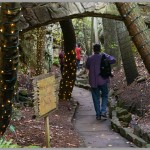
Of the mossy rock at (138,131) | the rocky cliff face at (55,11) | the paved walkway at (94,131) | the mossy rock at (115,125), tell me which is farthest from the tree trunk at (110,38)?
the mossy rock at (138,131)

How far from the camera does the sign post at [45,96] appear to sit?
6.18 meters

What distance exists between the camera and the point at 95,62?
984cm

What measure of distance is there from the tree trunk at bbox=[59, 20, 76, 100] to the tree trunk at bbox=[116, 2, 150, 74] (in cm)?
733

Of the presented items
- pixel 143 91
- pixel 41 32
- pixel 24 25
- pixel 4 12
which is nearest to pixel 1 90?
pixel 4 12

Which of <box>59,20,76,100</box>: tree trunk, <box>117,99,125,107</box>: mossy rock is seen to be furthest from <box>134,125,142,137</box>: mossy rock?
<box>59,20,76,100</box>: tree trunk

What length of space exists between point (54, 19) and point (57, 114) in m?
2.75

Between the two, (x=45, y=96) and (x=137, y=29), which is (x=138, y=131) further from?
Result: (x=137, y=29)

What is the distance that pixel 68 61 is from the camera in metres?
12.5

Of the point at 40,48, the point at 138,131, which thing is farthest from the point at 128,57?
the point at 138,131

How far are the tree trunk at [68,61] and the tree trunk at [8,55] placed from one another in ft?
19.7

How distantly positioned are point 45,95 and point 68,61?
20.0ft

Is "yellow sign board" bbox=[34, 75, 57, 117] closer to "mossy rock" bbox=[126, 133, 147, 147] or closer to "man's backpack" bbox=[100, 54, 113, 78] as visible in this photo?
"mossy rock" bbox=[126, 133, 147, 147]

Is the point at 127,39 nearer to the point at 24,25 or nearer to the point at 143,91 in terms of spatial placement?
the point at 143,91

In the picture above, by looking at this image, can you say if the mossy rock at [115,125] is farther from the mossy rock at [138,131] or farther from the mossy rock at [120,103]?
the mossy rock at [120,103]
